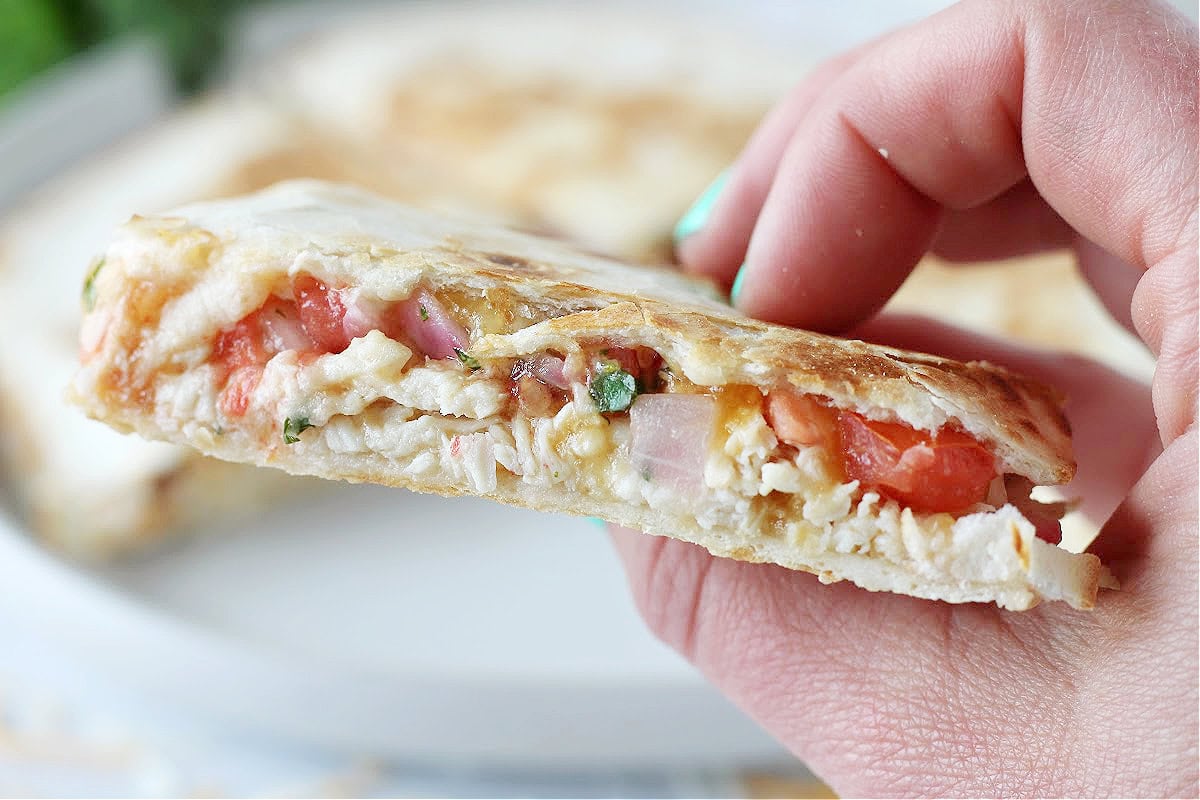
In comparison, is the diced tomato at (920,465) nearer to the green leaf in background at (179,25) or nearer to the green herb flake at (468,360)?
the green herb flake at (468,360)

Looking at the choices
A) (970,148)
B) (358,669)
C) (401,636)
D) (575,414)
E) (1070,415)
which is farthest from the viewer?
(401,636)

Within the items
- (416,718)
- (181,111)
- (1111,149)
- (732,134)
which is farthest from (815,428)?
(181,111)

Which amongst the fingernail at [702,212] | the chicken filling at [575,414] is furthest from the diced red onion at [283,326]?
the fingernail at [702,212]

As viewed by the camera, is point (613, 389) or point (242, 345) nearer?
point (613, 389)

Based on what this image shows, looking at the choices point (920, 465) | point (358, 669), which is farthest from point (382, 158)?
point (920, 465)

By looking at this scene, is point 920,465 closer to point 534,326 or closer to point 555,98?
point 534,326

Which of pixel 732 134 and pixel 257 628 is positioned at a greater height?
pixel 732 134

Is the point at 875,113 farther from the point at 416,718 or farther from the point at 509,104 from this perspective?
the point at 509,104
